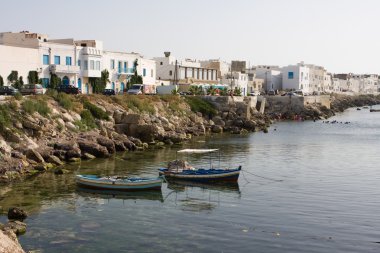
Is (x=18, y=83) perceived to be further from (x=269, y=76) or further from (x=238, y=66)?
(x=269, y=76)

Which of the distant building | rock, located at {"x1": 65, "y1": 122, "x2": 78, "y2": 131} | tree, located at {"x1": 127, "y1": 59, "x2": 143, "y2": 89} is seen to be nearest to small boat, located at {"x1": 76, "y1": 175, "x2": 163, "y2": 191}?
rock, located at {"x1": 65, "y1": 122, "x2": 78, "y2": 131}

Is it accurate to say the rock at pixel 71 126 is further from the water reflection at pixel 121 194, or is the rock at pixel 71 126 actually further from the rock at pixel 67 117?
the water reflection at pixel 121 194

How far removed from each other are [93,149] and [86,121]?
8984 millimetres

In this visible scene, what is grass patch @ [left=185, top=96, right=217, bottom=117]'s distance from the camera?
88562mm

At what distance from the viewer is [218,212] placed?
3136 centimetres

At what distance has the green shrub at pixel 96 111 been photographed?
6250cm

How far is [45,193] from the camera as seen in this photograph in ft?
118

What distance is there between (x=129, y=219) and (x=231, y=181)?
41.0 feet

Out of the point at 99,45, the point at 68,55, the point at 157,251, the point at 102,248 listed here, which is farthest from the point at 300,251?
the point at 99,45

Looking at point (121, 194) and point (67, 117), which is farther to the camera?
point (67, 117)

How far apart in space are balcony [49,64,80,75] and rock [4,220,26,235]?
55637 mm

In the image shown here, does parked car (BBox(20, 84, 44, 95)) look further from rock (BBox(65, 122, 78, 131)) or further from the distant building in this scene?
the distant building

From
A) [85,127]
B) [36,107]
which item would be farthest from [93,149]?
[36,107]

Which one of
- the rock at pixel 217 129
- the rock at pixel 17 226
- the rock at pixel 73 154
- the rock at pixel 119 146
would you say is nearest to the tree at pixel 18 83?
the rock at pixel 119 146
